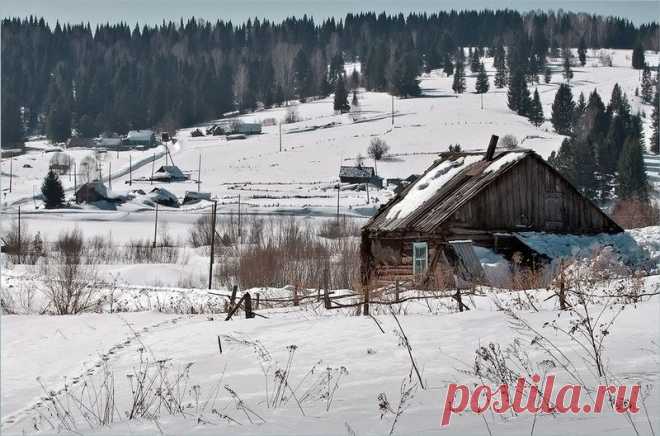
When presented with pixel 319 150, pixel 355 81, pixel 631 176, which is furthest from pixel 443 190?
pixel 355 81

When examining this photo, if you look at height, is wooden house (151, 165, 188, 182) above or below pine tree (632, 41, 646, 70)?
below

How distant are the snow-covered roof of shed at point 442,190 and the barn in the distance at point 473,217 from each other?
0.03 metres

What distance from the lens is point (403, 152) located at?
102 meters

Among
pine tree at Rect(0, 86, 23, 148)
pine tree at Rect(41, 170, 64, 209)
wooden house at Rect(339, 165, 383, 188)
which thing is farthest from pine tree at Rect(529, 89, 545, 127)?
pine tree at Rect(0, 86, 23, 148)

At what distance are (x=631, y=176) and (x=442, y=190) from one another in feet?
172

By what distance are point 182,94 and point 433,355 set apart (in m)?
156

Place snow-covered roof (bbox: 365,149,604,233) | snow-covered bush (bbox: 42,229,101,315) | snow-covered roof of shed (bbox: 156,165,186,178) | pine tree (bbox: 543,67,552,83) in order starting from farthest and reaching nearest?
pine tree (bbox: 543,67,552,83) < snow-covered roof of shed (bbox: 156,165,186,178) < snow-covered roof (bbox: 365,149,604,233) < snow-covered bush (bbox: 42,229,101,315)

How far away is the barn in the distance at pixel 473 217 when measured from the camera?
2561 cm

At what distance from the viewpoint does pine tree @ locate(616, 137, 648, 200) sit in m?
73.2

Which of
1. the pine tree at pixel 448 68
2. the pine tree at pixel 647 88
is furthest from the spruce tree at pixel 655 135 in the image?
the pine tree at pixel 448 68

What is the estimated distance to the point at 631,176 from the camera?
74.2 metres

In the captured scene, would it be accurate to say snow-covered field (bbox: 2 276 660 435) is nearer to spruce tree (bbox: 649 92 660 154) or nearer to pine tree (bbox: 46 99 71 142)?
spruce tree (bbox: 649 92 660 154)

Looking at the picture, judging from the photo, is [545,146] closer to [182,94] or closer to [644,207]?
[644,207]

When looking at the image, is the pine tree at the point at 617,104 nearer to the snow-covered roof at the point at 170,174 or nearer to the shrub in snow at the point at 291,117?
the shrub in snow at the point at 291,117
